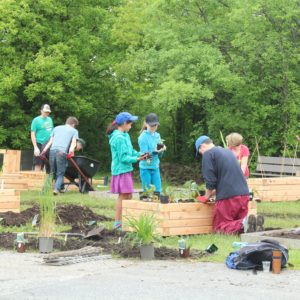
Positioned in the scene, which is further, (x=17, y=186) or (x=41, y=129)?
(x=41, y=129)

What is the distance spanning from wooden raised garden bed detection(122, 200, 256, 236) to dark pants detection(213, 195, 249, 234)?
16 cm

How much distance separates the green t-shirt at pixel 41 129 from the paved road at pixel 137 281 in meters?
10.4

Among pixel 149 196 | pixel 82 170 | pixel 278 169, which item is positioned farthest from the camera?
pixel 278 169

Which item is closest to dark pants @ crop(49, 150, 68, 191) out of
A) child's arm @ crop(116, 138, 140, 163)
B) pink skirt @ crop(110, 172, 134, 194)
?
pink skirt @ crop(110, 172, 134, 194)

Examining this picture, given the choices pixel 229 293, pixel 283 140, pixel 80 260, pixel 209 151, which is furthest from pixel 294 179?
pixel 229 293

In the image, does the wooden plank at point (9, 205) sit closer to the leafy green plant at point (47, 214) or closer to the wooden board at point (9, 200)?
the wooden board at point (9, 200)

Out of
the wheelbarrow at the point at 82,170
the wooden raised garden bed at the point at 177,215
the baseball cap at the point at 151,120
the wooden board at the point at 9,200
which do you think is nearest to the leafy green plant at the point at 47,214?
the wooden raised garden bed at the point at 177,215

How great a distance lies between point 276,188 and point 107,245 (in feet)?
29.0

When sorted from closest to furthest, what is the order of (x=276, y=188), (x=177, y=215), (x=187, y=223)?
(x=177, y=215) < (x=187, y=223) < (x=276, y=188)

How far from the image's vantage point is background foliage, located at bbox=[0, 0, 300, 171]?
22.6 meters

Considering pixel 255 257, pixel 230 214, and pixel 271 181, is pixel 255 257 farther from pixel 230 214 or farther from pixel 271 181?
pixel 271 181

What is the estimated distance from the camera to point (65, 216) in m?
13.2

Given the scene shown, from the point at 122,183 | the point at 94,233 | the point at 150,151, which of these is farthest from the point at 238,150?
the point at 94,233

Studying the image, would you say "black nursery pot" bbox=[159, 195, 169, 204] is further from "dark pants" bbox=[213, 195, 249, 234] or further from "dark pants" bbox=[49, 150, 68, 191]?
"dark pants" bbox=[49, 150, 68, 191]
